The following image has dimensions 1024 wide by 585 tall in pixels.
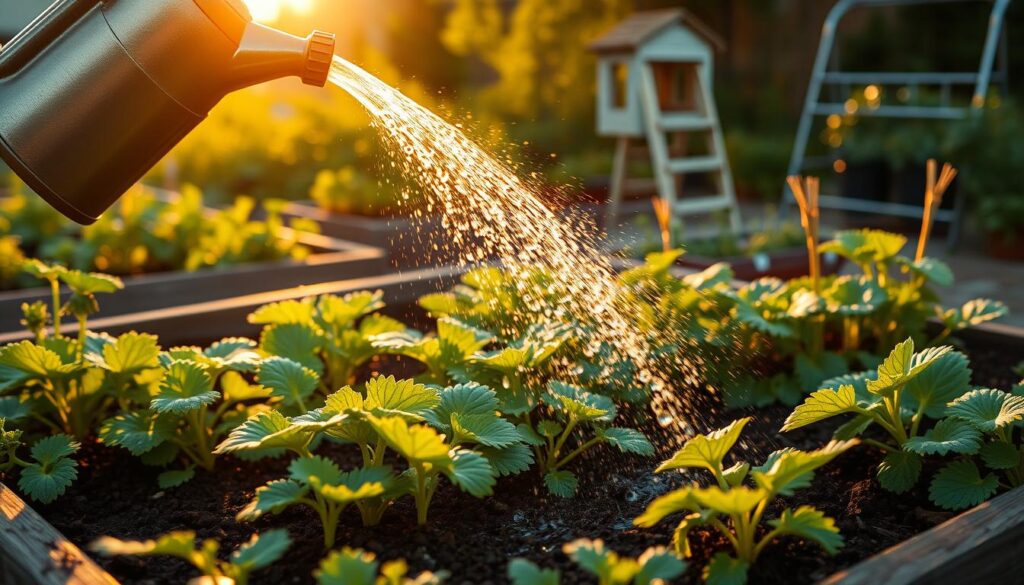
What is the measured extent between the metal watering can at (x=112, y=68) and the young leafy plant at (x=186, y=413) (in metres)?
0.32

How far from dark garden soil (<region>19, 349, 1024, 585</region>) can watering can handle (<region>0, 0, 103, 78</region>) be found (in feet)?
2.10

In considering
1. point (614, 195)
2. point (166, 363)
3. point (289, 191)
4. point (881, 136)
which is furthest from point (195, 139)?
point (166, 363)

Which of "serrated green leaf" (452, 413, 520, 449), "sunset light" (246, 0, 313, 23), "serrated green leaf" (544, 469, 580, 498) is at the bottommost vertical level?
"serrated green leaf" (544, 469, 580, 498)

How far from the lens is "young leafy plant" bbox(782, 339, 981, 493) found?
1280 millimetres

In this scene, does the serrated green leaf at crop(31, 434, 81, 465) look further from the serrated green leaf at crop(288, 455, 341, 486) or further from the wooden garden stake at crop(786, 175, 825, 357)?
the wooden garden stake at crop(786, 175, 825, 357)

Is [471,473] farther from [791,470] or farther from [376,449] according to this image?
[791,470]

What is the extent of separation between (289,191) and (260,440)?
4408 millimetres

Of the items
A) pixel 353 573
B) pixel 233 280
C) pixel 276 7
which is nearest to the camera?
pixel 353 573

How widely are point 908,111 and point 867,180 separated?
481 millimetres

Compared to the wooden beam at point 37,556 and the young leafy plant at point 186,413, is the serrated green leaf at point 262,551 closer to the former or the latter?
the wooden beam at point 37,556

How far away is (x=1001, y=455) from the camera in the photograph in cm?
135

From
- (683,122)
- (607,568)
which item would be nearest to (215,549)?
(607,568)

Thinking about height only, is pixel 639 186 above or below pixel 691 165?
below

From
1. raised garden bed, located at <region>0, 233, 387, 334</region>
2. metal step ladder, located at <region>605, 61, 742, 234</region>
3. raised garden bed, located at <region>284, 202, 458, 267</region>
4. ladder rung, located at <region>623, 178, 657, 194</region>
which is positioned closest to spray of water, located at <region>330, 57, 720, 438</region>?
raised garden bed, located at <region>0, 233, 387, 334</region>
